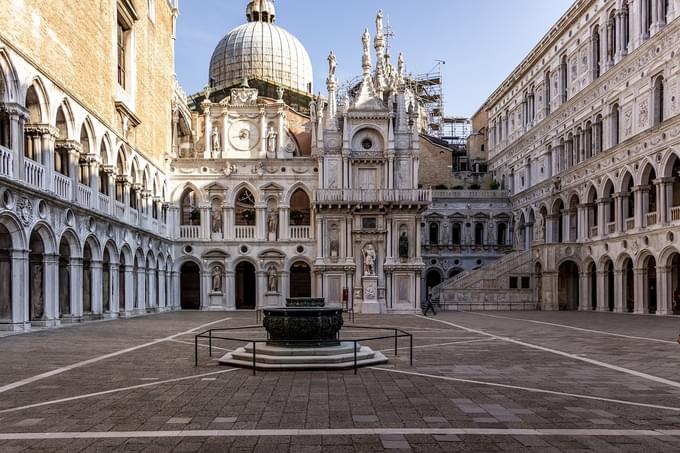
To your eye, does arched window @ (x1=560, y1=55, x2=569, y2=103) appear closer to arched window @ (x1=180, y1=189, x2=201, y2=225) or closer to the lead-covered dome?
the lead-covered dome

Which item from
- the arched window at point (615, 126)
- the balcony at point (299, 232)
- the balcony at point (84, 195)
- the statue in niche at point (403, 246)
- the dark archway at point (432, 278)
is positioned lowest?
the dark archway at point (432, 278)

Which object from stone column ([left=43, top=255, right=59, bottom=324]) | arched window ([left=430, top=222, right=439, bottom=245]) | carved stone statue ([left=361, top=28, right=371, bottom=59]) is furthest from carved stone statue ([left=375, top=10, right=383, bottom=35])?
stone column ([left=43, top=255, right=59, bottom=324])

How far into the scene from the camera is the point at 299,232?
44.0m

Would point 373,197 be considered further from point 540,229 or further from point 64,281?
point 64,281

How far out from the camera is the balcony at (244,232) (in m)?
43.9

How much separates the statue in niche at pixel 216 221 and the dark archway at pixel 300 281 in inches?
251

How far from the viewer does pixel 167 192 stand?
43281 mm

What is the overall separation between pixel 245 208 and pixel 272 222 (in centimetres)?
267

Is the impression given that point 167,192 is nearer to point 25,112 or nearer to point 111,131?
point 111,131

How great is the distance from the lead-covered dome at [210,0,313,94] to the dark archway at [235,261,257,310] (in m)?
18.4

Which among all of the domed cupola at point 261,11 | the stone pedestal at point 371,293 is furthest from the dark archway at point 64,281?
the domed cupola at point 261,11

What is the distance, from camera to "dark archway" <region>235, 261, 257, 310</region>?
156ft

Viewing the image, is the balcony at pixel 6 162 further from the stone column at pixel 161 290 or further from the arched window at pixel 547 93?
the arched window at pixel 547 93

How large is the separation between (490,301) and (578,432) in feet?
119
